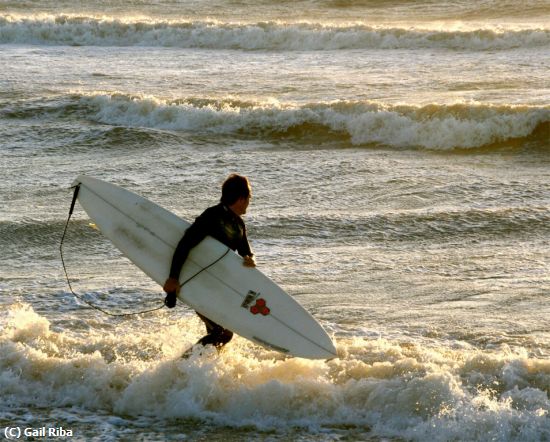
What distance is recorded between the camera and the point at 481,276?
9.02 m

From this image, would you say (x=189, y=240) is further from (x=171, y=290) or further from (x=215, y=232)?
(x=171, y=290)

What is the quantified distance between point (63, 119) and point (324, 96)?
4722 millimetres

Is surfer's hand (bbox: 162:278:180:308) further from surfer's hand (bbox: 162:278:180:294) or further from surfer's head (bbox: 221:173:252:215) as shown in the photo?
surfer's head (bbox: 221:173:252:215)

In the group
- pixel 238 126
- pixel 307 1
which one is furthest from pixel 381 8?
pixel 238 126

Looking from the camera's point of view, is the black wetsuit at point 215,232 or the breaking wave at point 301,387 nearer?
the breaking wave at point 301,387

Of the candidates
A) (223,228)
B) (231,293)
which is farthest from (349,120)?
(223,228)

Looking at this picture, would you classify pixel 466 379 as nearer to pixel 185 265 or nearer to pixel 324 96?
pixel 185 265

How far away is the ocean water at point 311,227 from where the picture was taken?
21.0 feet

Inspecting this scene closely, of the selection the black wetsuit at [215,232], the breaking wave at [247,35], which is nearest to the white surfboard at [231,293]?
the black wetsuit at [215,232]

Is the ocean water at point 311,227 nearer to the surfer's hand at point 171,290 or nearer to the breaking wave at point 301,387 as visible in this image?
the breaking wave at point 301,387

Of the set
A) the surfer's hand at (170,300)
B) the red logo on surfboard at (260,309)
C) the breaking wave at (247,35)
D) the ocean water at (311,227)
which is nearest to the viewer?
the surfer's hand at (170,300)

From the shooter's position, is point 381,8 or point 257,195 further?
point 381,8

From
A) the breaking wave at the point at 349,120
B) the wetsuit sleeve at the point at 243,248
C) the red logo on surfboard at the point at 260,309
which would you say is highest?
the wetsuit sleeve at the point at 243,248

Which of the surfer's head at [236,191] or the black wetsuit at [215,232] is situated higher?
the surfer's head at [236,191]
